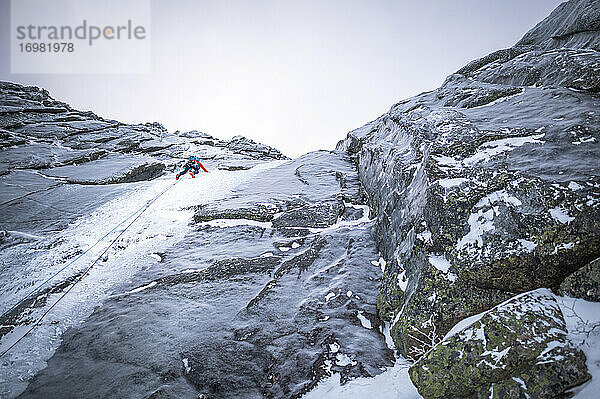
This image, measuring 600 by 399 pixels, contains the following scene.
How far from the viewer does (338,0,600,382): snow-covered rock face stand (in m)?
5.26

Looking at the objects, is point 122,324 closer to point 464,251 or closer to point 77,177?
point 464,251

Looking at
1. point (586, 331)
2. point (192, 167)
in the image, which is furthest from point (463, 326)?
point (192, 167)

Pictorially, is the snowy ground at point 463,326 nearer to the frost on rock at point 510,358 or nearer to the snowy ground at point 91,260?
the frost on rock at point 510,358

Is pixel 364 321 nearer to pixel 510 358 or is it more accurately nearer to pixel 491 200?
pixel 510 358

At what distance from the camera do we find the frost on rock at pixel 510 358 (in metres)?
4.09

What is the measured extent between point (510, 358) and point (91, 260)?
1216cm

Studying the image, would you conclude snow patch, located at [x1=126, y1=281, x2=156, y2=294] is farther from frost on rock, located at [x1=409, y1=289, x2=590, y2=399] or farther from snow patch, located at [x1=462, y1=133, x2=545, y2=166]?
snow patch, located at [x1=462, y1=133, x2=545, y2=166]

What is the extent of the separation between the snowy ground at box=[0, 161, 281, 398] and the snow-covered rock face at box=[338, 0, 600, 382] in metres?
7.98

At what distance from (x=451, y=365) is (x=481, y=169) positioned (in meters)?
4.40

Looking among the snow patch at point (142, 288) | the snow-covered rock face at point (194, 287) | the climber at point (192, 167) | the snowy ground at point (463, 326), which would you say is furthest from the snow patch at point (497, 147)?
the climber at point (192, 167)

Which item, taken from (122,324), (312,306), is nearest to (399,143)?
(312,306)

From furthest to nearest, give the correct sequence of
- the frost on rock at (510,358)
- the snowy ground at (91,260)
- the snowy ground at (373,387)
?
the snowy ground at (91,260) → the snowy ground at (373,387) → the frost on rock at (510,358)

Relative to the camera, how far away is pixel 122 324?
7469mm

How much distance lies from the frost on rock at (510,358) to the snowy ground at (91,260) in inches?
314
